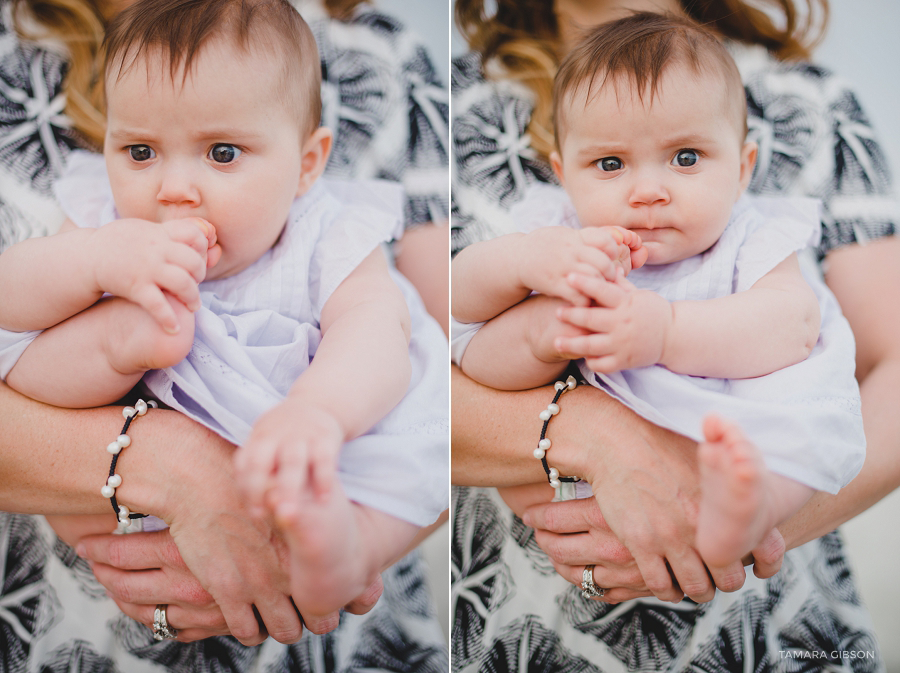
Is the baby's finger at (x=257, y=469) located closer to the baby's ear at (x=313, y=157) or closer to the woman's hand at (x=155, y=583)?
the woman's hand at (x=155, y=583)

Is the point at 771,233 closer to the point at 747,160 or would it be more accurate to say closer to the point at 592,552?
the point at 747,160

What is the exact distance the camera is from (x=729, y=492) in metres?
0.75

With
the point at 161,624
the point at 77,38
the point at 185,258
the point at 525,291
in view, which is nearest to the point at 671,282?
the point at 525,291

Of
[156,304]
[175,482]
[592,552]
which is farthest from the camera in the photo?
[592,552]

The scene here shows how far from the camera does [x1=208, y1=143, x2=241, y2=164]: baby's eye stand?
0.95m

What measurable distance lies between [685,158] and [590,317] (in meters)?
0.32

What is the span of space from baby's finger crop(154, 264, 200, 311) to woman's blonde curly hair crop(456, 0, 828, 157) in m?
0.66

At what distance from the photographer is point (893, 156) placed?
110 centimetres

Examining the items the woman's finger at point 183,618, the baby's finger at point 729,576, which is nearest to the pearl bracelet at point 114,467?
the woman's finger at point 183,618

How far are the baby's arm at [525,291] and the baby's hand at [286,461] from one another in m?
0.37

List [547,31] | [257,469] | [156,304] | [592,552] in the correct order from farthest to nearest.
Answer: [547,31]
[592,552]
[156,304]
[257,469]

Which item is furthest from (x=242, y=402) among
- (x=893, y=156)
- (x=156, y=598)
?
(x=893, y=156)

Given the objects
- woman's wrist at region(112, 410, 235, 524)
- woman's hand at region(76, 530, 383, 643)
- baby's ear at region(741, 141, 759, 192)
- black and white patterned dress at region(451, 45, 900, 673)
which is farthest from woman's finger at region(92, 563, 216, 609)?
baby's ear at region(741, 141, 759, 192)

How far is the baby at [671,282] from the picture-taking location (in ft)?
2.97
